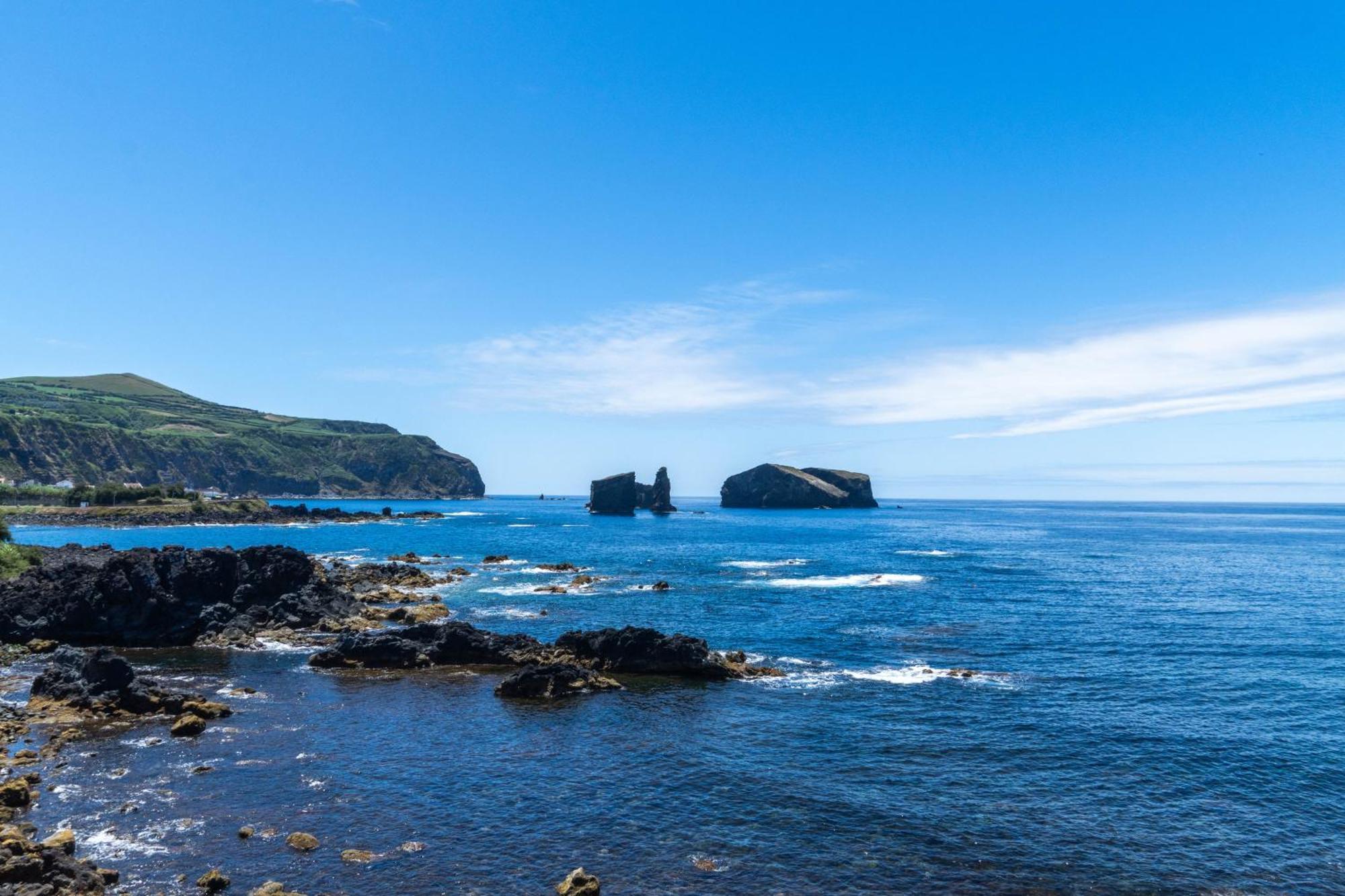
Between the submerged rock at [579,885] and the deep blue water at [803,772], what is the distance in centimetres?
93

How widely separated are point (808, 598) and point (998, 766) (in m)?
50.7

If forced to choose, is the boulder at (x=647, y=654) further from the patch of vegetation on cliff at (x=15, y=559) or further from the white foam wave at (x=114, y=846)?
the patch of vegetation on cliff at (x=15, y=559)

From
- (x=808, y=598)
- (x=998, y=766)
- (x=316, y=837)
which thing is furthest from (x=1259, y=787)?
(x=808, y=598)

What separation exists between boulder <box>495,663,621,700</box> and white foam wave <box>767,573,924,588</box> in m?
50.0

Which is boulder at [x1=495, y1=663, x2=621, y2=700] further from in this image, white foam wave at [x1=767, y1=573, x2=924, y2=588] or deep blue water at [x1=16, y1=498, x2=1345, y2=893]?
white foam wave at [x1=767, y1=573, x2=924, y2=588]

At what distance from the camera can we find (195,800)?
96.2ft

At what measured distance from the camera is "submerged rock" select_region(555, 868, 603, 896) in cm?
2306

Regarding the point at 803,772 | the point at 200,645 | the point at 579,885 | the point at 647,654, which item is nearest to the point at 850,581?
the point at 647,654

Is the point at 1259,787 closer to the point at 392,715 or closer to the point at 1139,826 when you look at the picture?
the point at 1139,826

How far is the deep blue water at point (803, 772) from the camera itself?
25.5m

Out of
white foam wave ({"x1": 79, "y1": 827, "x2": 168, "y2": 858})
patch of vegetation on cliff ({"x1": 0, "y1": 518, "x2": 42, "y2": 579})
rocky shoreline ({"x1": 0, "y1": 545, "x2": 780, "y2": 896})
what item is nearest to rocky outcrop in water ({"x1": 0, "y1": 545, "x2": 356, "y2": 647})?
rocky shoreline ({"x1": 0, "y1": 545, "x2": 780, "y2": 896})

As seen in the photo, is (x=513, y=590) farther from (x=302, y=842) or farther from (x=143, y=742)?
(x=302, y=842)

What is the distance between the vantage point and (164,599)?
2425 inches

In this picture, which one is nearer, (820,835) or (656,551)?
(820,835)
